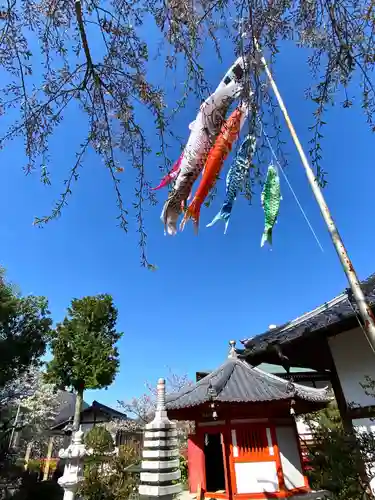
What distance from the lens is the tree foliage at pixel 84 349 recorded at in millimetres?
17500

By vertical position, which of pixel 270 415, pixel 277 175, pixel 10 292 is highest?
pixel 10 292

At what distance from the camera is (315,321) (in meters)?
3.90

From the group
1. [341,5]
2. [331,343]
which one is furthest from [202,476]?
[341,5]

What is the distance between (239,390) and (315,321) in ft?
14.3

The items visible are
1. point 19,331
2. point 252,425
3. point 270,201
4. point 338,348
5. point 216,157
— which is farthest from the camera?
point 19,331

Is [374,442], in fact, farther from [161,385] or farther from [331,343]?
[161,385]

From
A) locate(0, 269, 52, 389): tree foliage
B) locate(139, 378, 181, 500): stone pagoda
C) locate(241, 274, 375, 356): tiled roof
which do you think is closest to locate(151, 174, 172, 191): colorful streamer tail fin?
locate(241, 274, 375, 356): tiled roof

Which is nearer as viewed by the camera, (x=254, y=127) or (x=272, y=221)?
(x=254, y=127)

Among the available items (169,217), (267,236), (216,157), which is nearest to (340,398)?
(267,236)

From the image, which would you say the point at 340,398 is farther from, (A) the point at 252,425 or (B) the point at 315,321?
(A) the point at 252,425

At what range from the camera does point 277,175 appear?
156 inches

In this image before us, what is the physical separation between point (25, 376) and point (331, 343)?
17628 mm

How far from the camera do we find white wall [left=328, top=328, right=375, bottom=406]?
4.00 meters

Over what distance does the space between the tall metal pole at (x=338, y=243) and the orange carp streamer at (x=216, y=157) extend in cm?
51
